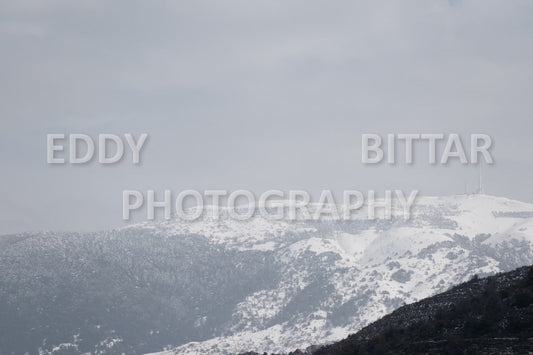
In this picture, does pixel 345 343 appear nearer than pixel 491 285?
No

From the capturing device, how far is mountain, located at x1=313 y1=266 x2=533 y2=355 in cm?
5184

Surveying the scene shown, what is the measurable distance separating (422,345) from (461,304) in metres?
7.69

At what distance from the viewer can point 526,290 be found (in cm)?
5847

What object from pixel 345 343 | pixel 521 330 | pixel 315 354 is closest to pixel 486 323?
pixel 521 330

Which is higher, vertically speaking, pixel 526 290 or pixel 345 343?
pixel 526 290

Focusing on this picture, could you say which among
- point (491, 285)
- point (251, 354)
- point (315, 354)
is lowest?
point (251, 354)

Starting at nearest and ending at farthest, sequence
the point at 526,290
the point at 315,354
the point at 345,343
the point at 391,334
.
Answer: the point at 526,290, the point at 391,334, the point at 345,343, the point at 315,354

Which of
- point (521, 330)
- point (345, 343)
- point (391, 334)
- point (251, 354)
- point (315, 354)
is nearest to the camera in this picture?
point (521, 330)

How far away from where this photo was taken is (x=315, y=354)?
78125 millimetres

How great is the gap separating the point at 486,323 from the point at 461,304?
20.3 feet

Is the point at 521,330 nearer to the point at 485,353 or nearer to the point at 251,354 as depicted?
the point at 485,353

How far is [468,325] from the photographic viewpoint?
186 ft

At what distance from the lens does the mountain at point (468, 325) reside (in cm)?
5184

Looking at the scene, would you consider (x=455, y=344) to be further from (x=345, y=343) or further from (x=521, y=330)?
(x=345, y=343)
